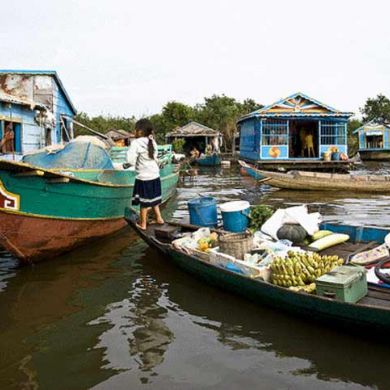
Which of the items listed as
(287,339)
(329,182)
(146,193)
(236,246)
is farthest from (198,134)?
(287,339)

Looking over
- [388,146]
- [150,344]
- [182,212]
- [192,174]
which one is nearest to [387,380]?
[150,344]

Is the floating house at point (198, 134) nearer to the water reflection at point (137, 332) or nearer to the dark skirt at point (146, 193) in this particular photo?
the dark skirt at point (146, 193)

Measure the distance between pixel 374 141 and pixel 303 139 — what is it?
19.3 meters

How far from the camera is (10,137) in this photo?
34.9 feet

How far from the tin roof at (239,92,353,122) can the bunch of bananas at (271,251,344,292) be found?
48.3ft

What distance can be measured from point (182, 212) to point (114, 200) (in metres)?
4.30

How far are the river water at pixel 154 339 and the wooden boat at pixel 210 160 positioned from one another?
23035 millimetres

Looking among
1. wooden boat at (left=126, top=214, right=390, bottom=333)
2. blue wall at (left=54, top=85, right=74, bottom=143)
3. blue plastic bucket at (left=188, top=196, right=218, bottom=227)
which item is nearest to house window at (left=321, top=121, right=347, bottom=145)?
blue wall at (left=54, top=85, right=74, bottom=143)

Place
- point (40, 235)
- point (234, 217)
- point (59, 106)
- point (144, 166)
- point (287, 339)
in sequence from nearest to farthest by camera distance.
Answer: point (287, 339) → point (40, 235) → point (234, 217) → point (144, 166) → point (59, 106)

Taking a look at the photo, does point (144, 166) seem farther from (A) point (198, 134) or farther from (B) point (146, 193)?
(A) point (198, 134)

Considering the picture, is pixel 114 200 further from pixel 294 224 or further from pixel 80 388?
pixel 80 388

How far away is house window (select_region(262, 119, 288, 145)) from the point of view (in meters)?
19.6

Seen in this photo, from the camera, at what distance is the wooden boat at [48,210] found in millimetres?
6152

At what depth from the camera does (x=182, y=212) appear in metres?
12.2
